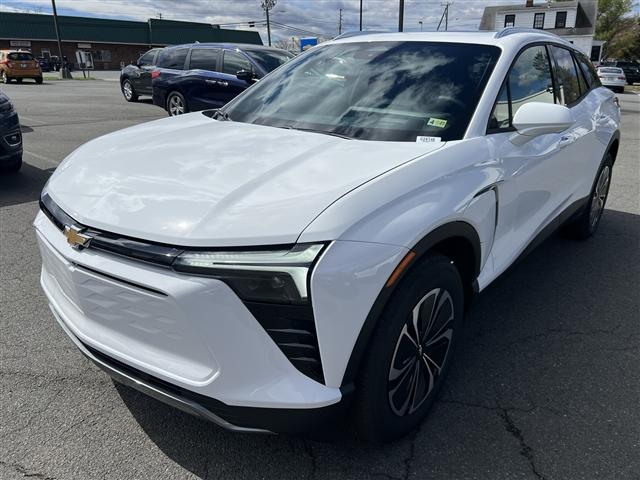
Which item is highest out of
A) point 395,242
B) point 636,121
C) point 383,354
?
point 395,242

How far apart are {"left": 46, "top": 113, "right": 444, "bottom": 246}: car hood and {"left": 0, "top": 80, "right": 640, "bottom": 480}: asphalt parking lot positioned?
0.38 metres

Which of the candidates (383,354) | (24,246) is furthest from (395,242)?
(24,246)

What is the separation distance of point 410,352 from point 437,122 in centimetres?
113

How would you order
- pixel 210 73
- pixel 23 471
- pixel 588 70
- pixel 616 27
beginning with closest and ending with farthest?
pixel 23 471 → pixel 588 70 → pixel 210 73 → pixel 616 27

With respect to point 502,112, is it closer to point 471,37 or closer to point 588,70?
point 471,37

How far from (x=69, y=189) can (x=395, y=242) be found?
Result: 4.58 feet

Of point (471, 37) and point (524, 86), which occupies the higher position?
point (471, 37)

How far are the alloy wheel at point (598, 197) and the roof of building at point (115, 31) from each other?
56.0 m

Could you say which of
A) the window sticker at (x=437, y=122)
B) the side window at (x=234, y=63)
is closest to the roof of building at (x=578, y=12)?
the side window at (x=234, y=63)

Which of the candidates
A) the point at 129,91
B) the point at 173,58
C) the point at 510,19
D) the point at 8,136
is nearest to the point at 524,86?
the point at 8,136

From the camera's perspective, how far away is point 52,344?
3.05 meters

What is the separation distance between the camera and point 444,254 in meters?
2.36

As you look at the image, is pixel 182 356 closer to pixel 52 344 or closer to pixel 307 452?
pixel 307 452

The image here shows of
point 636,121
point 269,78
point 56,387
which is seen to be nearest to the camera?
point 56,387
